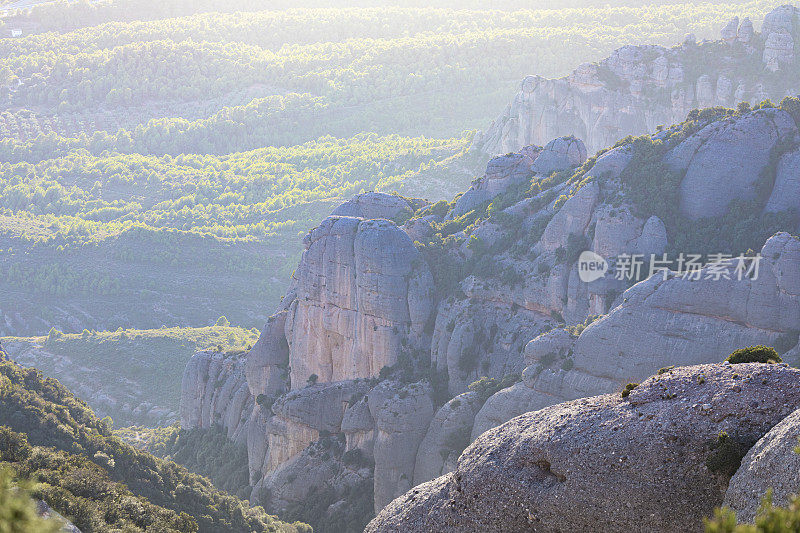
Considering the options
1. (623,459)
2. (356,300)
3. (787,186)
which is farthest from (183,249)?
(623,459)

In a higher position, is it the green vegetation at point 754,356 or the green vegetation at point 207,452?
the green vegetation at point 754,356

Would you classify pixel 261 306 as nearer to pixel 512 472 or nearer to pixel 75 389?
pixel 75 389

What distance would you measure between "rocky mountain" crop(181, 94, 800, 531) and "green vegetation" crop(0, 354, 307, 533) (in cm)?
1044

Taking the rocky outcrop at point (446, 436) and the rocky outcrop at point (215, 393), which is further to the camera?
the rocky outcrop at point (215, 393)

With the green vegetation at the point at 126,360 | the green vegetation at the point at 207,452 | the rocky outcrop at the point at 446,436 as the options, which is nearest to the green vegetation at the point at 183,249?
the green vegetation at the point at 126,360

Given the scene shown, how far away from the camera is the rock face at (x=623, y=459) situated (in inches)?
1156

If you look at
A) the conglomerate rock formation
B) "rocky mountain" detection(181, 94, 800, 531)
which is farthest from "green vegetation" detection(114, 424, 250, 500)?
"rocky mountain" detection(181, 94, 800, 531)

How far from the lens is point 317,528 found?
227 feet

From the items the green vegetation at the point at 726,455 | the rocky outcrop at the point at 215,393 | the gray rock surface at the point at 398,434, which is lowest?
the rocky outcrop at the point at 215,393

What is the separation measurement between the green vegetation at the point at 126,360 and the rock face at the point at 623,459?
84.9m

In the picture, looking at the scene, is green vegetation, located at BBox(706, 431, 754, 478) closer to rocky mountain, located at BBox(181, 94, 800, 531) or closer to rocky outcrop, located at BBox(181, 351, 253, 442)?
rocky mountain, located at BBox(181, 94, 800, 531)

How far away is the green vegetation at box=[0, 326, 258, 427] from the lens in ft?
385

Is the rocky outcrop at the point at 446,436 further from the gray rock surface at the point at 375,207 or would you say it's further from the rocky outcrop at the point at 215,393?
the gray rock surface at the point at 375,207

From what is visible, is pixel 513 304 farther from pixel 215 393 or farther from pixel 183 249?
pixel 183 249
